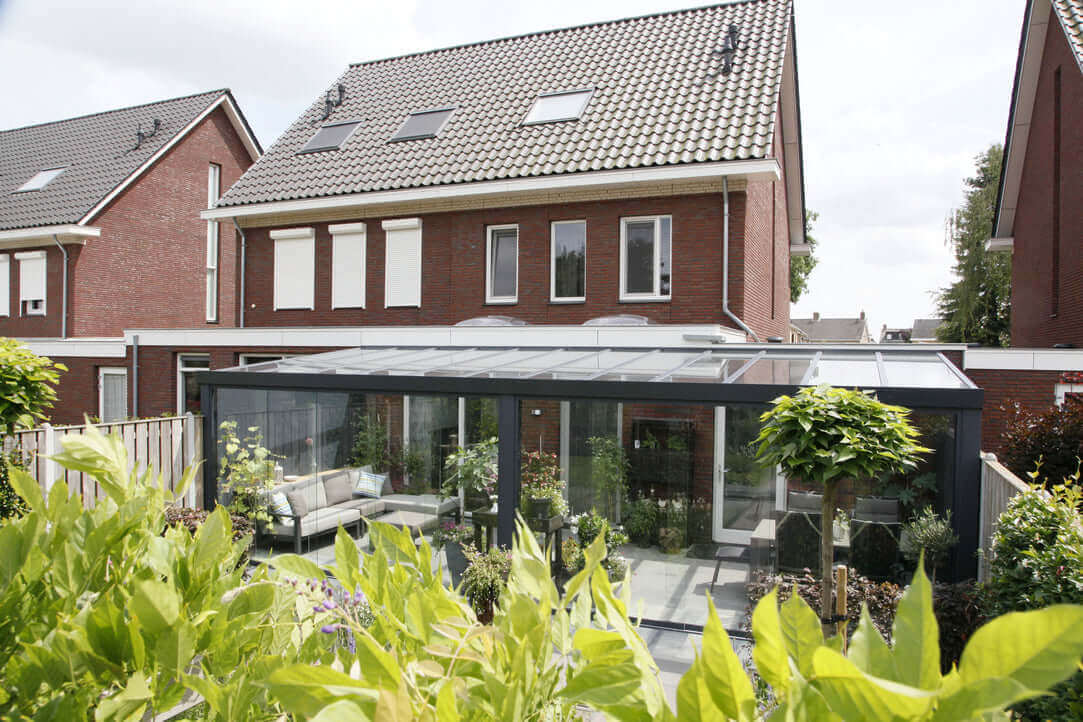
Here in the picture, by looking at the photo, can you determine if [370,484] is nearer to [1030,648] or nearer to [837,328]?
[1030,648]

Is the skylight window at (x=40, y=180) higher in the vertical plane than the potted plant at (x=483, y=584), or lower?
higher

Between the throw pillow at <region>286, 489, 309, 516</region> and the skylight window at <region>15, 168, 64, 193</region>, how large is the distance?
17251 millimetres

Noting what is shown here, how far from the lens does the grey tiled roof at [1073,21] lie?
1249cm

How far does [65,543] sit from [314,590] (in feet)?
1.48

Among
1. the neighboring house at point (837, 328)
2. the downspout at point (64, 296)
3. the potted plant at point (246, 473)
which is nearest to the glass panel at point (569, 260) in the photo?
the potted plant at point (246, 473)

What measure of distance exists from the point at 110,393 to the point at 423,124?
30.0ft

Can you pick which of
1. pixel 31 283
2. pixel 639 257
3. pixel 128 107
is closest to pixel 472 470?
pixel 639 257

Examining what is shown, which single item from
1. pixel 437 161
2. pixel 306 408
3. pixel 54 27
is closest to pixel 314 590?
pixel 54 27

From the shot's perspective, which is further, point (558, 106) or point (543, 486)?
point (558, 106)

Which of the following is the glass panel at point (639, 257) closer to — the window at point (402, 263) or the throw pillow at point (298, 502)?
the window at point (402, 263)

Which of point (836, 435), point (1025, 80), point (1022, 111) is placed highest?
point (1025, 80)

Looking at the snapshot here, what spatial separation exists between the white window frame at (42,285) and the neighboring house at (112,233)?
26 millimetres

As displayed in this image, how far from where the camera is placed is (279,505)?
31.5 feet

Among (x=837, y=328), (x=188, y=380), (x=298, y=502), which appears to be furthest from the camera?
(x=837, y=328)
